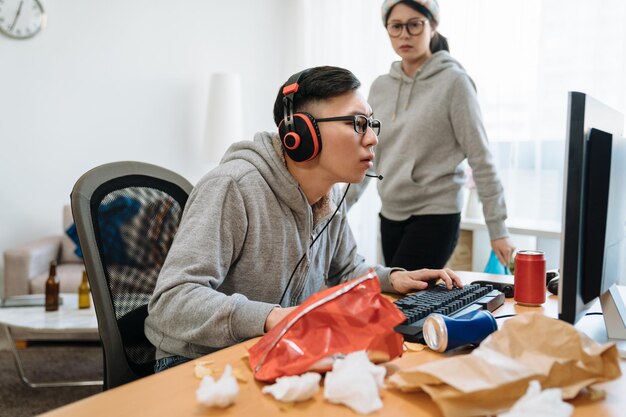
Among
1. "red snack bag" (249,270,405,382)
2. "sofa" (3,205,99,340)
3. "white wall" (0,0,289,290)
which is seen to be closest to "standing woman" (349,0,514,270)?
"red snack bag" (249,270,405,382)

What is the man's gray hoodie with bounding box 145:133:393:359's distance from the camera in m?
0.96

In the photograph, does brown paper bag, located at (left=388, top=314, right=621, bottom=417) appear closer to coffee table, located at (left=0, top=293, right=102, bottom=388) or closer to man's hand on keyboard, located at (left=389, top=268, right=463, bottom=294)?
man's hand on keyboard, located at (left=389, top=268, right=463, bottom=294)

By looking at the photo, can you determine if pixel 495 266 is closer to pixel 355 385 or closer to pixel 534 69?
pixel 534 69

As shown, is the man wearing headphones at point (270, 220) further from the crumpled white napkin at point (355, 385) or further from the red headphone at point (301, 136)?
the crumpled white napkin at point (355, 385)

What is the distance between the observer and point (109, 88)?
405 centimetres

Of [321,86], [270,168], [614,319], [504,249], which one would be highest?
[321,86]

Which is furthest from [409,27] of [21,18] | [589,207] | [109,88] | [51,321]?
[21,18]

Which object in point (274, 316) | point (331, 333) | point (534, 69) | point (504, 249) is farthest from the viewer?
point (534, 69)

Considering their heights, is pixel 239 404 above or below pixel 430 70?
below

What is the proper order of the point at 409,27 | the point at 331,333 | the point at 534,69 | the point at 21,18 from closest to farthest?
the point at 331,333
the point at 409,27
the point at 534,69
the point at 21,18

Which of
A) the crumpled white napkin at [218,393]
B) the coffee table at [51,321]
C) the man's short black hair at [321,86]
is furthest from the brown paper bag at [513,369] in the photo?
the coffee table at [51,321]

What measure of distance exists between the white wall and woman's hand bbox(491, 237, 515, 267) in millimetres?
2944

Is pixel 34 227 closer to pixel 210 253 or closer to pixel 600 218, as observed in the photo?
pixel 210 253

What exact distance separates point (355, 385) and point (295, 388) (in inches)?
2.9
